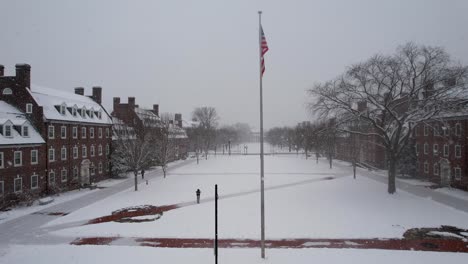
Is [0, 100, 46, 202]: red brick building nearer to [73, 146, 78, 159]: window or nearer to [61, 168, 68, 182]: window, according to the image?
[61, 168, 68, 182]: window

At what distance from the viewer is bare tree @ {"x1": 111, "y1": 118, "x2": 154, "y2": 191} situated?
34906 mm

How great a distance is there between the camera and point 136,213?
23797 mm

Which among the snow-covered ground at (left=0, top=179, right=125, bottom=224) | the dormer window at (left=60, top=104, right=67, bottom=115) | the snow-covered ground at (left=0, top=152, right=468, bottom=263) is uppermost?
the dormer window at (left=60, top=104, right=67, bottom=115)

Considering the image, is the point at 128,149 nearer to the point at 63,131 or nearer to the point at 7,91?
the point at 63,131

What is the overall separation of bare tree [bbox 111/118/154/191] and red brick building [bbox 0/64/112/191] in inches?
52.7

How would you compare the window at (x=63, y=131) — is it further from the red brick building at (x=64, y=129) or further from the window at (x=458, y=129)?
the window at (x=458, y=129)

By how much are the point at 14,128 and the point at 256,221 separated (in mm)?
23945

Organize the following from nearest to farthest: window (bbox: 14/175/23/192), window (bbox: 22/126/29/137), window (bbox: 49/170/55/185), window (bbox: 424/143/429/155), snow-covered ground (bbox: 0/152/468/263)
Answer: snow-covered ground (bbox: 0/152/468/263)
window (bbox: 14/175/23/192)
window (bbox: 22/126/29/137)
window (bbox: 49/170/55/185)
window (bbox: 424/143/429/155)

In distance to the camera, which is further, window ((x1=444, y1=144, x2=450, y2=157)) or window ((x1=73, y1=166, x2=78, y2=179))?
window ((x1=73, y1=166, x2=78, y2=179))

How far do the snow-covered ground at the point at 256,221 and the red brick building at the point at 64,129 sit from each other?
788 cm

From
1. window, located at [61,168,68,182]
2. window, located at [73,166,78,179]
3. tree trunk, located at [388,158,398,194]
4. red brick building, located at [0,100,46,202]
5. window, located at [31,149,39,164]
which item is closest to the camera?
red brick building, located at [0,100,46,202]

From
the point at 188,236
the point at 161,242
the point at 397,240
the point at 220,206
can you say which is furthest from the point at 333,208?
the point at 161,242

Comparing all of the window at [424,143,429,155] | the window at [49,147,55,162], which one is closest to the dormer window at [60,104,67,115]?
the window at [49,147,55,162]

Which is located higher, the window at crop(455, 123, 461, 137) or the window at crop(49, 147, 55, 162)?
the window at crop(455, 123, 461, 137)
